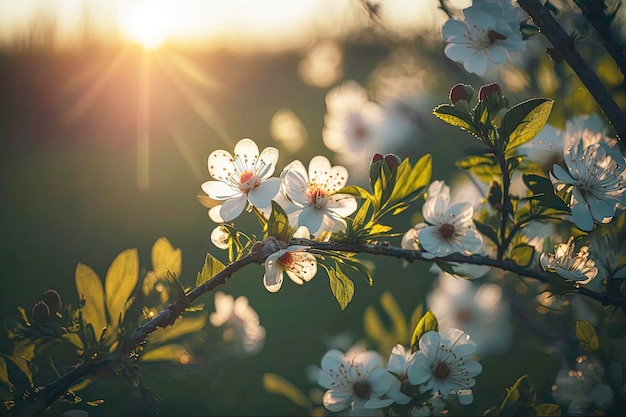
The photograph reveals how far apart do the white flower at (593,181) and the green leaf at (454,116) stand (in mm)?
119

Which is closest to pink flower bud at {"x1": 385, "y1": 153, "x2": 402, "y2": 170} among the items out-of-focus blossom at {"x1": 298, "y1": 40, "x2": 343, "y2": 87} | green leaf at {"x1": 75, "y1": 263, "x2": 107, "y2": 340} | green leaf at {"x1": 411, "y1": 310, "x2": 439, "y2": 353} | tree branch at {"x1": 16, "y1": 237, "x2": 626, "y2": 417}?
tree branch at {"x1": 16, "y1": 237, "x2": 626, "y2": 417}

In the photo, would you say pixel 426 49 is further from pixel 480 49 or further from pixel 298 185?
pixel 298 185

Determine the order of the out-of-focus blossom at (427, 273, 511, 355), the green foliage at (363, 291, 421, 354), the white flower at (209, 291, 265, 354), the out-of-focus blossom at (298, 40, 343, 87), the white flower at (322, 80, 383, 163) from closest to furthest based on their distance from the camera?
1. the green foliage at (363, 291, 421, 354)
2. the white flower at (209, 291, 265, 354)
3. the out-of-focus blossom at (427, 273, 511, 355)
4. the white flower at (322, 80, 383, 163)
5. the out-of-focus blossom at (298, 40, 343, 87)

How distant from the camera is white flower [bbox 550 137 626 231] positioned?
72cm

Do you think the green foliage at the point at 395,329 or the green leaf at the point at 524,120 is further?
the green foliage at the point at 395,329

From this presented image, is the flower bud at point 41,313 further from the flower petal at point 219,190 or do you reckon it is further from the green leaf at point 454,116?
the green leaf at point 454,116

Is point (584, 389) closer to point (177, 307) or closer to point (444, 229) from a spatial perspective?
point (444, 229)

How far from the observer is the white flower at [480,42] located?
2.56 ft

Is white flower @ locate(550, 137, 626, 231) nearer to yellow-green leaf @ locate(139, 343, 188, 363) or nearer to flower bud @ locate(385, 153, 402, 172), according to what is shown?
flower bud @ locate(385, 153, 402, 172)

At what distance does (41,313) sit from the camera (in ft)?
2.55

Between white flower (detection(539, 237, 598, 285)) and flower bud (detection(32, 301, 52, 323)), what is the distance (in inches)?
25.9

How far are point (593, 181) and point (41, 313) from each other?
746 millimetres

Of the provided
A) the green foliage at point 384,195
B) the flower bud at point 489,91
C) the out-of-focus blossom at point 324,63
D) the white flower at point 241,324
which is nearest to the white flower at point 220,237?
the green foliage at point 384,195

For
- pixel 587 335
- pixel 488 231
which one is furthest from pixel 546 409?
pixel 488 231
